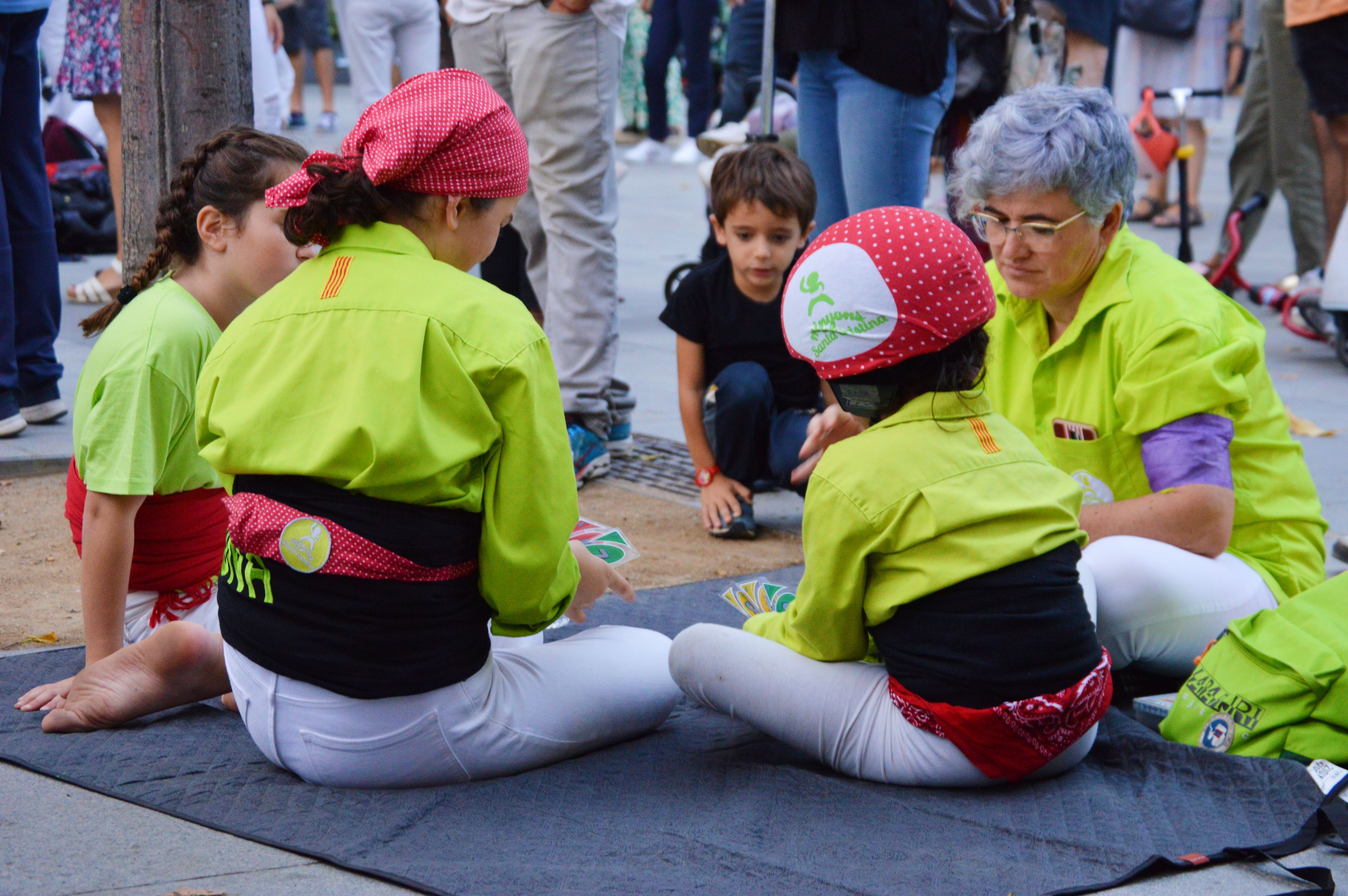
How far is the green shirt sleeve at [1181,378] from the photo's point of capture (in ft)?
8.95

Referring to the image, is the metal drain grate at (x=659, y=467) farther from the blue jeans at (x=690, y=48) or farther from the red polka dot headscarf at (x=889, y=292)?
the blue jeans at (x=690, y=48)

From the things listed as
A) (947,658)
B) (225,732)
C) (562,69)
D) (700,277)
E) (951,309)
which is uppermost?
(562,69)

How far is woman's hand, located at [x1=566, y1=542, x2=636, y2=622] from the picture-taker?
258 centimetres

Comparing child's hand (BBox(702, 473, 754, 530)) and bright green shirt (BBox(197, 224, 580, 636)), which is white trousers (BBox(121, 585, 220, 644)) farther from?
child's hand (BBox(702, 473, 754, 530))

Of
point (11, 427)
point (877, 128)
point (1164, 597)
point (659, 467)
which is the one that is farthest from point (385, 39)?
point (1164, 597)

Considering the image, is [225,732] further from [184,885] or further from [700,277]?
[700,277]

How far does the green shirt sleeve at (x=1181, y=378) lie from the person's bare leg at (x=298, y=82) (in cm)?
1289

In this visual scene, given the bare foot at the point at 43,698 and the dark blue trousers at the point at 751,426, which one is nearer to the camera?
the bare foot at the point at 43,698

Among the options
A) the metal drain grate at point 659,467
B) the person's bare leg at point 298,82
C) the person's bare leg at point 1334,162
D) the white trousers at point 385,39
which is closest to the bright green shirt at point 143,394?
the metal drain grate at point 659,467

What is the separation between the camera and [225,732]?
2.62m

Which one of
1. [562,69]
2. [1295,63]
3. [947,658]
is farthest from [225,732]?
[1295,63]

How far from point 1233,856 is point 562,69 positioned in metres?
3.10

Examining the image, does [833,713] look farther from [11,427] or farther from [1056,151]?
[11,427]

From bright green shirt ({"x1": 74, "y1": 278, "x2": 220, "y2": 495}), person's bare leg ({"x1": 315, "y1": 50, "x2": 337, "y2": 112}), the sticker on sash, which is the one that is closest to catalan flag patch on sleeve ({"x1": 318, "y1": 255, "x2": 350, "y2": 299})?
bright green shirt ({"x1": 74, "y1": 278, "x2": 220, "y2": 495})
